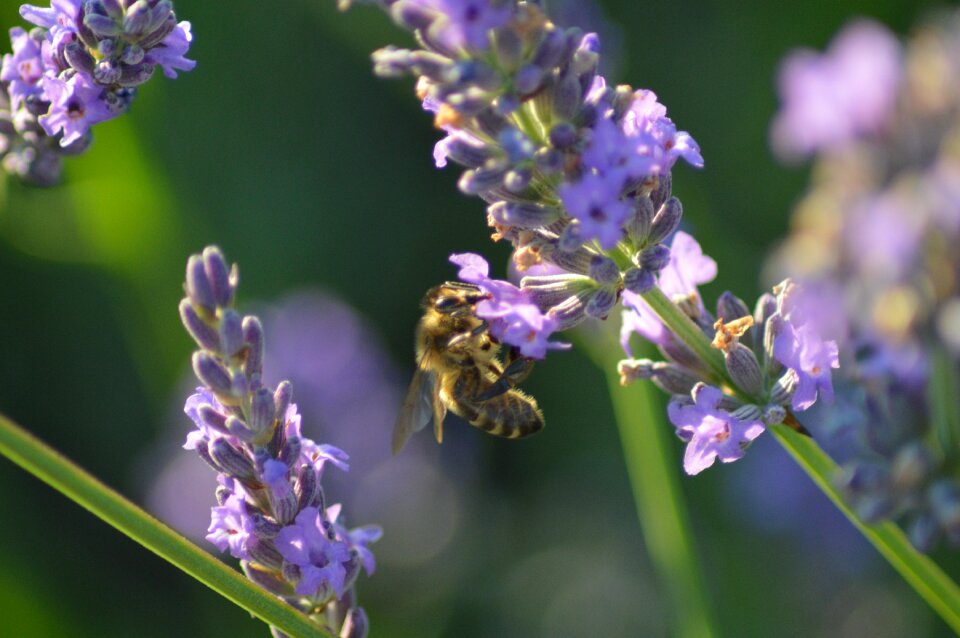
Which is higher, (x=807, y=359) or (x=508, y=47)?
(x=508, y=47)

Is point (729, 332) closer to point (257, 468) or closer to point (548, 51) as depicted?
point (548, 51)

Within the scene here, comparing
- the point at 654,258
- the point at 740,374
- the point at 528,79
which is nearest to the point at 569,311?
the point at 654,258

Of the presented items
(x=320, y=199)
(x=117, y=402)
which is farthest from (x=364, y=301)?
(x=117, y=402)

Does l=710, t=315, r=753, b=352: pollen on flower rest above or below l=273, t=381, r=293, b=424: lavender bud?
above

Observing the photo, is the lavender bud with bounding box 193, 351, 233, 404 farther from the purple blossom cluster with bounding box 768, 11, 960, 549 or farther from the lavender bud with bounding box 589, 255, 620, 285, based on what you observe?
the purple blossom cluster with bounding box 768, 11, 960, 549

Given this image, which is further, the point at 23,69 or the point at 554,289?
the point at 23,69

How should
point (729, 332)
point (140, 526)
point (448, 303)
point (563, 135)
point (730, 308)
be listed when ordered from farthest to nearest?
1. point (448, 303)
2. point (730, 308)
3. point (729, 332)
4. point (563, 135)
5. point (140, 526)

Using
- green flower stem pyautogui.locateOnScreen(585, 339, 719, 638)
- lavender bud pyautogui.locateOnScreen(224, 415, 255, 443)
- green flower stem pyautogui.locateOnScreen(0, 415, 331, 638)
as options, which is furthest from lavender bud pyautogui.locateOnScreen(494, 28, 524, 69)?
green flower stem pyautogui.locateOnScreen(585, 339, 719, 638)
